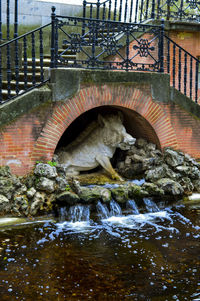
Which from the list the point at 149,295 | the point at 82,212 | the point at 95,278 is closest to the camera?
the point at 149,295

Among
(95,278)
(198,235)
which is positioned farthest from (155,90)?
(95,278)

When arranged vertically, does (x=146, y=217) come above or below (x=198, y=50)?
below

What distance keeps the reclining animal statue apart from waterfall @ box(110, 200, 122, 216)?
3.93ft

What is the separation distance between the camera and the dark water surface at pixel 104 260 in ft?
14.7

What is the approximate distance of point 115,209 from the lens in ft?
23.9

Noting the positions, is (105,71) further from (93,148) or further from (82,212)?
(82,212)

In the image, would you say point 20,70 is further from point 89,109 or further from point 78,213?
point 78,213

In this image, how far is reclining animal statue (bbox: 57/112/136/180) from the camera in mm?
8539

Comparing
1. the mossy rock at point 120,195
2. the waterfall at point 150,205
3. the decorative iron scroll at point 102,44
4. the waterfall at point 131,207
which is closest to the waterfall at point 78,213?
the mossy rock at point 120,195

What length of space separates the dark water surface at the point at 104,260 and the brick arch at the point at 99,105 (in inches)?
64.6

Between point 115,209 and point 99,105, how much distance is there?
222 centimetres

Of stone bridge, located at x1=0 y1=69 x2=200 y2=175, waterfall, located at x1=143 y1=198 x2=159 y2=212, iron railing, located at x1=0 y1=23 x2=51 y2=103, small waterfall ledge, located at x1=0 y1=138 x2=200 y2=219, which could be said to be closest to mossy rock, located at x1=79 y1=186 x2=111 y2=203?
small waterfall ledge, located at x1=0 y1=138 x2=200 y2=219

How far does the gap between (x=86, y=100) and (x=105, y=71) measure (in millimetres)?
761

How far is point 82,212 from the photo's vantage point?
22.9ft
